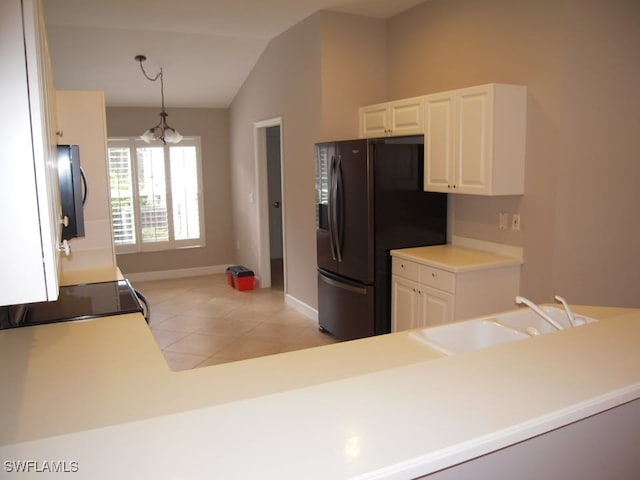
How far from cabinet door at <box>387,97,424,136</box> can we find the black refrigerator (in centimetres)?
10

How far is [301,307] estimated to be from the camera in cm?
549

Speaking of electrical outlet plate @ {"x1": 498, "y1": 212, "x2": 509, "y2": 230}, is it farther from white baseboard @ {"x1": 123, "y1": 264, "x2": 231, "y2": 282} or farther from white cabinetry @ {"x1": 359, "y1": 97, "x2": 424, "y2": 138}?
white baseboard @ {"x1": 123, "y1": 264, "x2": 231, "y2": 282}

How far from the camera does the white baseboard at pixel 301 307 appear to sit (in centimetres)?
523

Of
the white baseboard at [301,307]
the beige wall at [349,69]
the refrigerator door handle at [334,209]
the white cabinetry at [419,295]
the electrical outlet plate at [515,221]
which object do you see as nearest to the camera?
the white cabinetry at [419,295]

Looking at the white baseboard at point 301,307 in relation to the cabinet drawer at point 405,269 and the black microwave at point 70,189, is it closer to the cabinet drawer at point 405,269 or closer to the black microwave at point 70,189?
the cabinet drawer at point 405,269

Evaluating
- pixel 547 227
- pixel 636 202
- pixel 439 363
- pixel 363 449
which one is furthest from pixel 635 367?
pixel 636 202

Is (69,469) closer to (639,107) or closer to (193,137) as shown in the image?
(639,107)

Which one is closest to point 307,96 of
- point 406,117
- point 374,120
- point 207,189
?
point 374,120

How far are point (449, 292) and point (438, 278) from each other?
0.45ft

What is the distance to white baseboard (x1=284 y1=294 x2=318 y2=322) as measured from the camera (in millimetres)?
5227

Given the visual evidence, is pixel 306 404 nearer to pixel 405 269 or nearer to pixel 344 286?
pixel 405 269

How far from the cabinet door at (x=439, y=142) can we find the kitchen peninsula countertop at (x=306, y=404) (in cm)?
198

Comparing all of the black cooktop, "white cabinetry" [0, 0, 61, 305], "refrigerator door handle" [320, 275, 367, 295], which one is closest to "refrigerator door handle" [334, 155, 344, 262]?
"refrigerator door handle" [320, 275, 367, 295]

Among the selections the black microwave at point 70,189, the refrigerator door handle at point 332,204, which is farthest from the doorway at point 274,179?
the black microwave at point 70,189
